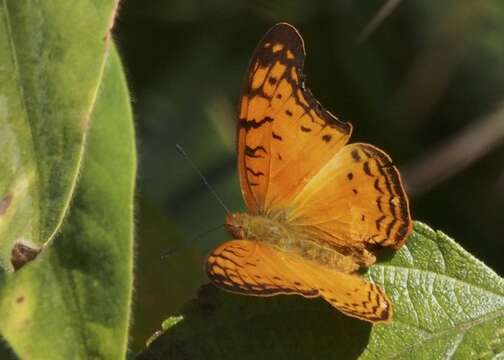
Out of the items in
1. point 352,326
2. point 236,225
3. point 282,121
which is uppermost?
point 282,121

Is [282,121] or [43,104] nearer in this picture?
[43,104]

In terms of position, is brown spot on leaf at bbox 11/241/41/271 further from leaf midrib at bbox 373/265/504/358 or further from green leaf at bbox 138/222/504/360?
leaf midrib at bbox 373/265/504/358

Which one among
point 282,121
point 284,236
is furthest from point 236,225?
point 282,121

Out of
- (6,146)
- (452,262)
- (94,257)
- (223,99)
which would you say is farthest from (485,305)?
(223,99)

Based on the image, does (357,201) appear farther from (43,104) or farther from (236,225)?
(43,104)

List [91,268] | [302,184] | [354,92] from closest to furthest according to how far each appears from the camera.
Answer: [91,268], [302,184], [354,92]

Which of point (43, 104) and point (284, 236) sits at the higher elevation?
point (43, 104)

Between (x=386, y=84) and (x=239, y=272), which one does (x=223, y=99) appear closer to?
(x=386, y=84)

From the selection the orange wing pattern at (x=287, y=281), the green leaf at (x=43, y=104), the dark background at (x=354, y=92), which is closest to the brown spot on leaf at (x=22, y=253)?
the green leaf at (x=43, y=104)

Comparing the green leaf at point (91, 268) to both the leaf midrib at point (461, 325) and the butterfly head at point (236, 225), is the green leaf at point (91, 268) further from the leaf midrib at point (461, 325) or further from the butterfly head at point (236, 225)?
the leaf midrib at point (461, 325)
